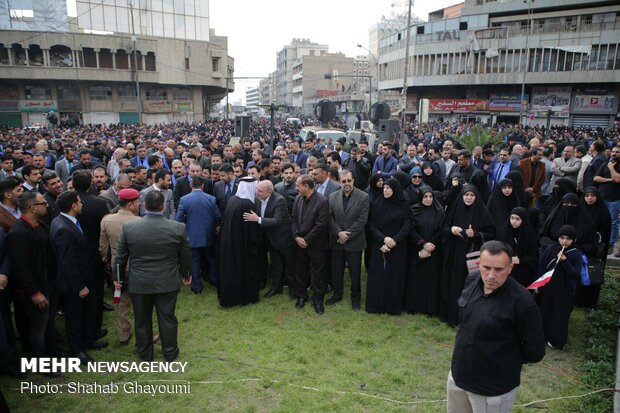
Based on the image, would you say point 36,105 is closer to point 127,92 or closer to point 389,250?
point 127,92

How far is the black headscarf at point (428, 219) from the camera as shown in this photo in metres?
5.97

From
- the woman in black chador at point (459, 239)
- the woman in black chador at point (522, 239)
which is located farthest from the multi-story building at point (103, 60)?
the woman in black chador at point (522, 239)

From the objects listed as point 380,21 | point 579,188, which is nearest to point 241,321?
point 579,188

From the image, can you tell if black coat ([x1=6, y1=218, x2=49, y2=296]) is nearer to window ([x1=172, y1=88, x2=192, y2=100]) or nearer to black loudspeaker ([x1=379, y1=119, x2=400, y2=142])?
black loudspeaker ([x1=379, y1=119, x2=400, y2=142])

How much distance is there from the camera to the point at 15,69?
44656mm

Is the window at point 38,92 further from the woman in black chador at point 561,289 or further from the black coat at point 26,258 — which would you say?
the woman in black chador at point 561,289

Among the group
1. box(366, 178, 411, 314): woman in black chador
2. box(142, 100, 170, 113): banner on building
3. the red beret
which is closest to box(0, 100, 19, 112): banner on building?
box(142, 100, 170, 113): banner on building

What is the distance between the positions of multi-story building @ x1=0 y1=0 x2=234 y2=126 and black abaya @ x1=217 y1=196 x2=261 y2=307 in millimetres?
41737

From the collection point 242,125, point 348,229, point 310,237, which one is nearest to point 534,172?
point 348,229

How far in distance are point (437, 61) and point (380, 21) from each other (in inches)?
2753

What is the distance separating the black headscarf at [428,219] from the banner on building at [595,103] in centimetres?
4654

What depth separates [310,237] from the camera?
20.3 ft

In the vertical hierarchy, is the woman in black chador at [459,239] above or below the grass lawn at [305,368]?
above

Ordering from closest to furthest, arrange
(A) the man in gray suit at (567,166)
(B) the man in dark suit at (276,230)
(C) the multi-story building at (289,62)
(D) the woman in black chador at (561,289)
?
1. (D) the woman in black chador at (561,289)
2. (B) the man in dark suit at (276,230)
3. (A) the man in gray suit at (567,166)
4. (C) the multi-story building at (289,62)
